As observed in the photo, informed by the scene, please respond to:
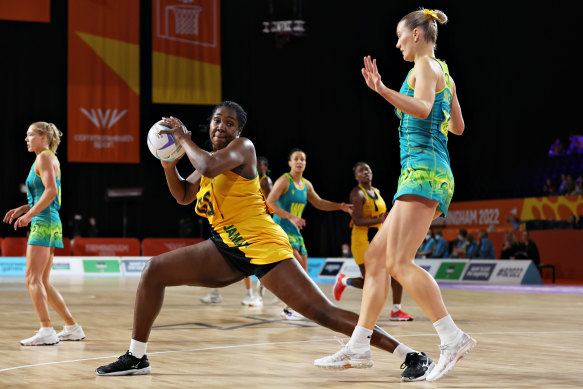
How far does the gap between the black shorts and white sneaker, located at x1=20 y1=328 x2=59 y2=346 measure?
2563 millimetres

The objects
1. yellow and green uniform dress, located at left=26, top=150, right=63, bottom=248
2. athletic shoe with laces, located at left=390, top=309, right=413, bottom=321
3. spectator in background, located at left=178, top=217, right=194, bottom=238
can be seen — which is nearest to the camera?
yellow and green uniform dress, located at left=26, top=150, right=63, bottom=248

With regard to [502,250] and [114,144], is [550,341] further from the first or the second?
[114,144]

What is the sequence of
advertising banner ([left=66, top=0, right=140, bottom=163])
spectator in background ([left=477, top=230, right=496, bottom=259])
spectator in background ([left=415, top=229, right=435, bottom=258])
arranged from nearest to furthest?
spectator in background ([left=477, top=230, right=496, bottom=259])
spectator in background ([left=415, top=229, right=435, bottom=258])
advertising banner ([left=66, top=0, right=140, bottom=163])

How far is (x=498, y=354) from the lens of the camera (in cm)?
645

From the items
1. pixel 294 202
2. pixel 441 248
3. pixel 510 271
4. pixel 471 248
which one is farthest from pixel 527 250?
pixel 294 202

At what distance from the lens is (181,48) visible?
2286 centimetres

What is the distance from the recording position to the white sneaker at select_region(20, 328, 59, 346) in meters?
6.96

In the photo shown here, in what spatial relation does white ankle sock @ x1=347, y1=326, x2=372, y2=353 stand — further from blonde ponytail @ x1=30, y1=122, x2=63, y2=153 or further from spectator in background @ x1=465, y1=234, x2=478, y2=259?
spectator in background @ x1=465, y1=234, x2=478, y2=259

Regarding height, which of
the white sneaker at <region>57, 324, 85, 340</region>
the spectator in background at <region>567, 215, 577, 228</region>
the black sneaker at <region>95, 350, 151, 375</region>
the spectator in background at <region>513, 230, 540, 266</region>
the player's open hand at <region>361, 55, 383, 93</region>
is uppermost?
the player's open hand at <region>361, 55, 383, 93</region>

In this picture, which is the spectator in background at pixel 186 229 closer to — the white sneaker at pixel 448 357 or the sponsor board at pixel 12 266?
the sponsor board at pixel 12 266

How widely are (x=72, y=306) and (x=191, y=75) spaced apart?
485 inches

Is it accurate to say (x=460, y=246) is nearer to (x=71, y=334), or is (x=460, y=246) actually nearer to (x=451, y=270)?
(x=451, y=270)

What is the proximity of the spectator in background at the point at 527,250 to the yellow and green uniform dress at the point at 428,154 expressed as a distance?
45.4 feet

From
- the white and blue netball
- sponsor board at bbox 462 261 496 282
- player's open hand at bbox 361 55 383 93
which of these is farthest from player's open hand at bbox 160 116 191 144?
sponsor board at bbox 462 261 496 282
